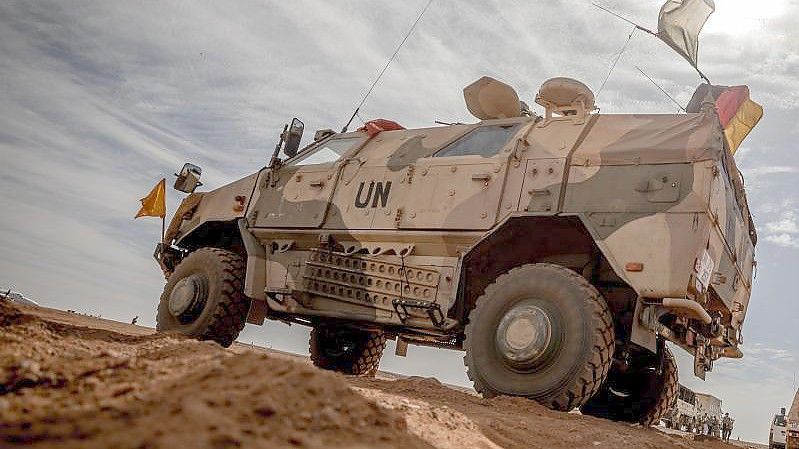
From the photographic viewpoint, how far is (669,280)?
375cm

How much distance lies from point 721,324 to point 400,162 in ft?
9.63

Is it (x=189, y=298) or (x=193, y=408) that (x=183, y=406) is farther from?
(x=189, y=298)

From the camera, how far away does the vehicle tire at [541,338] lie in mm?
3682

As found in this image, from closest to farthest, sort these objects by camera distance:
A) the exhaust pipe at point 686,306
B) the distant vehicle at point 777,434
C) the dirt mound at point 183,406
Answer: the dirt mound at point 183,406 → the exhaust pipe at point 686,306 → the distant vehicle at point 777,434

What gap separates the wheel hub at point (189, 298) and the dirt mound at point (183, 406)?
382 cm

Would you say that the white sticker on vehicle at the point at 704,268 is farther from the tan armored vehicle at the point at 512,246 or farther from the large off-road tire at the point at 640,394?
the large off-road tire at the point at 640,394

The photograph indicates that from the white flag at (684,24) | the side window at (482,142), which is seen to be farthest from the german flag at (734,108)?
the side window at (482,142)

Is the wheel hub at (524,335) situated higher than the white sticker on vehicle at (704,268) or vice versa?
the white sticker on vehicle at (704,268)

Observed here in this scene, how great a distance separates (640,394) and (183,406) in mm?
4839

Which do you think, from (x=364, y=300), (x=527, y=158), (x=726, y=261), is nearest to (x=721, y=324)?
(x=726, y=261)

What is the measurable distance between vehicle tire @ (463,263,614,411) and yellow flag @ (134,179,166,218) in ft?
14.3

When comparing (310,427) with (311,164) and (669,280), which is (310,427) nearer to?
(669,280)

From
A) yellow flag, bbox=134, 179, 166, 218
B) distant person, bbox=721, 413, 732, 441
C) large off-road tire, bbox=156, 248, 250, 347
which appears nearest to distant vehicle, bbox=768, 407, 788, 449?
distant person, bbox=721, 413, 732, 441

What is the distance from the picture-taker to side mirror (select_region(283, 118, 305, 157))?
6.39 metres
